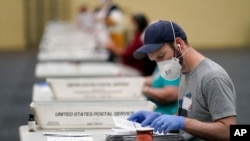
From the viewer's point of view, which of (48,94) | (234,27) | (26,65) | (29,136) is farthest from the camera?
(234,27)

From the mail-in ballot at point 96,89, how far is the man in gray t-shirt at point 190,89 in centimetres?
172

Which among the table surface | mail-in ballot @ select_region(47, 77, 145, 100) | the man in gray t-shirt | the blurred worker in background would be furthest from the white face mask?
the blurred worker in background

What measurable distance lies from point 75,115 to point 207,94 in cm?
101

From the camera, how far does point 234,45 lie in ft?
61.9

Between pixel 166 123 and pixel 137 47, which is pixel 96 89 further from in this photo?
pixel 166 123

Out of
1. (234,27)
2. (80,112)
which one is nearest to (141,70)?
(80,112)

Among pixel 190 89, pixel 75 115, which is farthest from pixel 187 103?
pixel 75 115

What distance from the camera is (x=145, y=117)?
3.75 m

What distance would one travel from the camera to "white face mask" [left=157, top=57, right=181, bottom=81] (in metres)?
3.67

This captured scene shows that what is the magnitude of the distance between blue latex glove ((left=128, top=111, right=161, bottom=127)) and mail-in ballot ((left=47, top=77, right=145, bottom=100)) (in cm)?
159

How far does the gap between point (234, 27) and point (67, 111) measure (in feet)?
47.1

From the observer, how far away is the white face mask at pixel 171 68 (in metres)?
3.67

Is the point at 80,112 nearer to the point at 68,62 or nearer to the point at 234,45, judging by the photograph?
the point at 68,62

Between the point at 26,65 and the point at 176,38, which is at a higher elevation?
the point at 176,38
